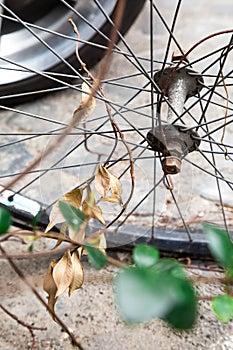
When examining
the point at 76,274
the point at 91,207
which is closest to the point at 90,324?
the point at 76,274

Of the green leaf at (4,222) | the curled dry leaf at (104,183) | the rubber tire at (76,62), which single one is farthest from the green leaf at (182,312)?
the rubber tire at (76,62)

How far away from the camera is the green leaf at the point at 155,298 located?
0.40 metres

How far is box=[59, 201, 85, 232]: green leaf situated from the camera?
56cm

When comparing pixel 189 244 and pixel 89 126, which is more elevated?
pixel 89 126

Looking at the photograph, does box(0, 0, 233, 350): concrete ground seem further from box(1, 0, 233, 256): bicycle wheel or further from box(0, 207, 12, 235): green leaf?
box(0, 207, 12, 235): green leaf

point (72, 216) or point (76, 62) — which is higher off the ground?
point (76, 62)

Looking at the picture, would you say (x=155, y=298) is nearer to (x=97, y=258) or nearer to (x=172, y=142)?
(x=97, y=258)

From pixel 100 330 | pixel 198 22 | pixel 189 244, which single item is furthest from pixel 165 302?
pixel 198 22

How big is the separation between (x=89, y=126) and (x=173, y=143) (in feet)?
1.14

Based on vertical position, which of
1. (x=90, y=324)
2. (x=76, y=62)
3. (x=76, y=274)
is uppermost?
(x=76, y=62)

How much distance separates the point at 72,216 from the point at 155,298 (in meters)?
0.19

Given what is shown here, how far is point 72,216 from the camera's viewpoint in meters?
0.57

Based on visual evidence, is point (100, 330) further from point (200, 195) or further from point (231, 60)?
point (231, 60)

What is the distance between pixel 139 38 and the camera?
6.41ft
